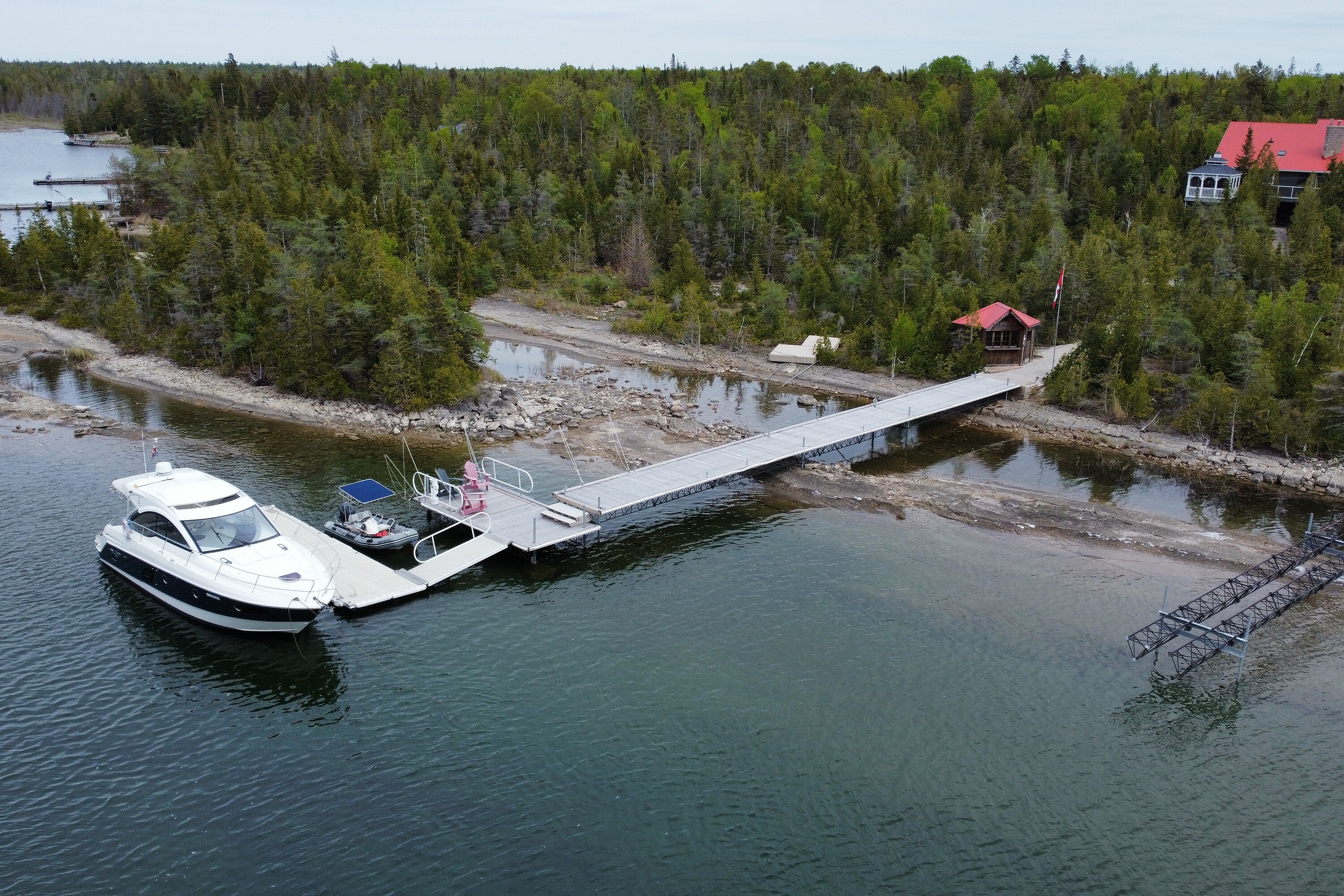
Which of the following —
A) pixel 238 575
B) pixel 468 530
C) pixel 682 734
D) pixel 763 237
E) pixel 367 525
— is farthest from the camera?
pixel 763 237

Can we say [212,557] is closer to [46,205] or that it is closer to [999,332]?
[999,332]

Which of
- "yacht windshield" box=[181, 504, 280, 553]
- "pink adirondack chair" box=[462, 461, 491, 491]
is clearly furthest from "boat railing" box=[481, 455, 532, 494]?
"yacht windshield" box=[181, 504, 280, 553]

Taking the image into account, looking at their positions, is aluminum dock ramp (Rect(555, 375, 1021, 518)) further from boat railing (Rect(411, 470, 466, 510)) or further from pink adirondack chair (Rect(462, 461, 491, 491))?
boat railing (Rect(411, 470, 466, 510))

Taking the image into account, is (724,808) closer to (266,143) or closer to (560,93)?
(266,143)

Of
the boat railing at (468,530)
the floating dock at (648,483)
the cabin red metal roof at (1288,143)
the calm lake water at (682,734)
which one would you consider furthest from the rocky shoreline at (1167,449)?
the cabin red metal roof at (1288,143)

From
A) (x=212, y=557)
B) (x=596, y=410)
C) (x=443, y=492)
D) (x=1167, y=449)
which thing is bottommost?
(x=443, y=492)

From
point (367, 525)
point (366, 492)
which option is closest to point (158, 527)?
point (367, 525)
